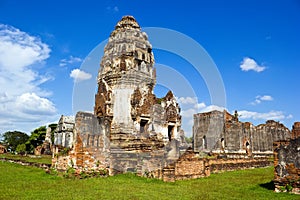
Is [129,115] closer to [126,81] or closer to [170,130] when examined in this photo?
[126,81]

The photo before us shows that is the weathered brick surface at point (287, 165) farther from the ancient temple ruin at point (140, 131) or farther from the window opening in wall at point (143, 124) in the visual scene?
the window opening in wall at point (143, 124)

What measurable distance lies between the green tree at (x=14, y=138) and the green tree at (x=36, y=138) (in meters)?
13.0

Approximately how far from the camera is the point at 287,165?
31.1ft

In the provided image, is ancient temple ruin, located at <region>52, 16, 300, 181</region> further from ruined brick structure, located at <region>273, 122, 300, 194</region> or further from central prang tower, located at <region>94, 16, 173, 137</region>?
ruined brick structure, located at <region>273, 122, 300, 194</region>

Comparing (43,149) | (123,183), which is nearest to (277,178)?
(123,183)

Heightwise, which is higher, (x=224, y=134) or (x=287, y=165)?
(x=224, y=134)

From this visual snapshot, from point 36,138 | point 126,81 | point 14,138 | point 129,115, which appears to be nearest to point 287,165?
point 129,115

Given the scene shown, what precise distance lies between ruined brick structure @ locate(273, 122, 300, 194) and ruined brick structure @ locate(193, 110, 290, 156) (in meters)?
18.6

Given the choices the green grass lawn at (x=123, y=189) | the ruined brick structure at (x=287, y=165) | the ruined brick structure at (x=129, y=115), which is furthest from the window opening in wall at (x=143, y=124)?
the ruined brick structure at (x=287, y=165)

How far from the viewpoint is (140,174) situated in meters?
12.9

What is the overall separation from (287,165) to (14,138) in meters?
59.4

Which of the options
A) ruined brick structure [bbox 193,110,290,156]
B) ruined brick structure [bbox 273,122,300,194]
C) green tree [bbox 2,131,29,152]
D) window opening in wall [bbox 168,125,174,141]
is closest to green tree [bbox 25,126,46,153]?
green tree [bbox 2,131,29,152]

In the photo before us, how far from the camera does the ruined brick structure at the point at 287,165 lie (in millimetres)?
9203

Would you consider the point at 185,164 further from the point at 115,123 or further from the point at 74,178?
the point at 115,123
